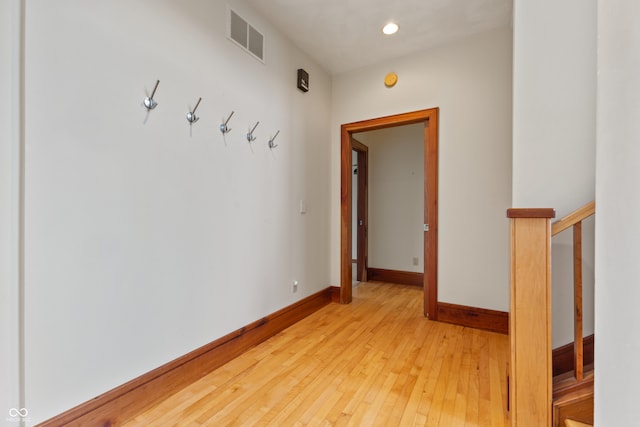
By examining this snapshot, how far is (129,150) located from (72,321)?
0.82 m

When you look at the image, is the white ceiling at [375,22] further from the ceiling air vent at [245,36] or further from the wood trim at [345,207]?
the wood trim at [345,207]

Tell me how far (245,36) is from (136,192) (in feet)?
4.72

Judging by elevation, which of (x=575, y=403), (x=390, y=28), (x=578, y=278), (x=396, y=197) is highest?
(x=390, y=28)

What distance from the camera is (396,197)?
14.2 feet

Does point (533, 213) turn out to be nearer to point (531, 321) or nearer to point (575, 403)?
point (531, 321)

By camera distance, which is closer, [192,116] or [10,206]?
[10,206]

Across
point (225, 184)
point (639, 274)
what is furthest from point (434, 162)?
point (639, 274)

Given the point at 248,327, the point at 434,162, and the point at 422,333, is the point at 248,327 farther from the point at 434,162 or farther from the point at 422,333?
the point at 434,162

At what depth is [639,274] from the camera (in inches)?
19.1

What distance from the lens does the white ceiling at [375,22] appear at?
2.20 meters

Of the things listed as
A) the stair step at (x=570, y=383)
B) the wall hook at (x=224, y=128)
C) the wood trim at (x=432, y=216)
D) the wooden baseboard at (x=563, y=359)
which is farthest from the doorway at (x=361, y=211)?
the stair step at (x=570, y=383)

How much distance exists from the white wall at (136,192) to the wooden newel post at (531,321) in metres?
1.68

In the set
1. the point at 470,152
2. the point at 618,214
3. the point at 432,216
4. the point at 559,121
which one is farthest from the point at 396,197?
the point at 618,214

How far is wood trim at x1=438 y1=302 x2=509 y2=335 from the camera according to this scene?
8.11ft
